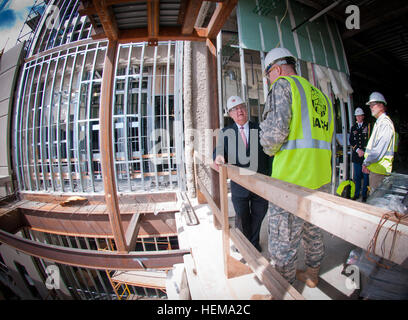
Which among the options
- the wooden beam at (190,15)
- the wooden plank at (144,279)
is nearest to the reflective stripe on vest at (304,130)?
the wooden beam at (190,15)

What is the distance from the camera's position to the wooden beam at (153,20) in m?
2.27

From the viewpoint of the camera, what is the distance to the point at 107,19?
229 cm

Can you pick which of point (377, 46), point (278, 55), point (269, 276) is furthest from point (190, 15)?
point (377, 46)

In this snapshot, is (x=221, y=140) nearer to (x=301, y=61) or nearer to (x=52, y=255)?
(x=52, y=255)

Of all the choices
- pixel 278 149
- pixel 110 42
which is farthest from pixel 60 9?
pixel 278 149

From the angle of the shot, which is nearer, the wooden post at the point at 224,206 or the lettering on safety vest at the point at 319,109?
the lettering on safety vest at the point at 319,109

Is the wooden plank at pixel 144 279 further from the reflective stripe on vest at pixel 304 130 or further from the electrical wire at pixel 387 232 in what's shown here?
the electrical wire at pixel 387 232

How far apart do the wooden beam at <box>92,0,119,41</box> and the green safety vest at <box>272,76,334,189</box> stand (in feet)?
8.14

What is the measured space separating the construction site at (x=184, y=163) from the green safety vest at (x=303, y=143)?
1.42ft

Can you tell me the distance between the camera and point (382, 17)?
492 centimetres

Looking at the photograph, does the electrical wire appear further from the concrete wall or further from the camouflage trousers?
the concrete wall

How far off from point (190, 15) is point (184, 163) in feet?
11.9

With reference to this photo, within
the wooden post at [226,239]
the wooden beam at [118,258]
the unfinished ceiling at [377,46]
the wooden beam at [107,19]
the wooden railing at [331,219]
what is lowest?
the wooden beam at [118,258]
